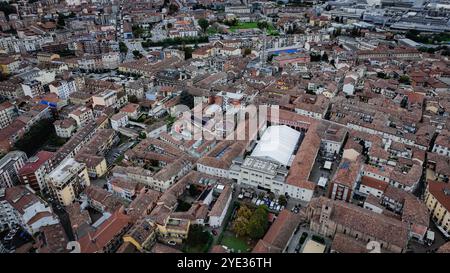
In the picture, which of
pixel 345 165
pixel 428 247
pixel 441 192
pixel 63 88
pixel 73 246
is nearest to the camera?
pixel 73 246

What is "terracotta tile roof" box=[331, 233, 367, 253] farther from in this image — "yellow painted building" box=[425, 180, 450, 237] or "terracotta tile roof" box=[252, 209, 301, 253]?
"yellow painted building" box=[425, 180, 450, 237]

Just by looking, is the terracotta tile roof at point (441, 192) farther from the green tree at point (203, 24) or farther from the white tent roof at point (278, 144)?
the green tree at point (203, 24)

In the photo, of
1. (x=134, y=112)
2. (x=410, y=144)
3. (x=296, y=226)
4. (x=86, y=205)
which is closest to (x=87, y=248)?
(x=86, y=205)

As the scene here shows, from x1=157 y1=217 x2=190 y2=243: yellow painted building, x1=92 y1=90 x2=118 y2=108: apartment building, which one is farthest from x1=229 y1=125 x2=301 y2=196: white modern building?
x1=92 y1=90 x2=118 y2=108: apartment building

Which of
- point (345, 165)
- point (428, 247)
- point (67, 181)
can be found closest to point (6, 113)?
point (67, 181)

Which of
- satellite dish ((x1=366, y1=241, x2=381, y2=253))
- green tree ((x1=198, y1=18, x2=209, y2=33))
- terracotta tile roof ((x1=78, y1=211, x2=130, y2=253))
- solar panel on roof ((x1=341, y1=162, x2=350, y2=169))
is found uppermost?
green tree ((x1=198, y1=18, x2=209, y2=33))

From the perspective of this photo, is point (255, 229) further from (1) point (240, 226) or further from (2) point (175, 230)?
(2) point (175, 230)
